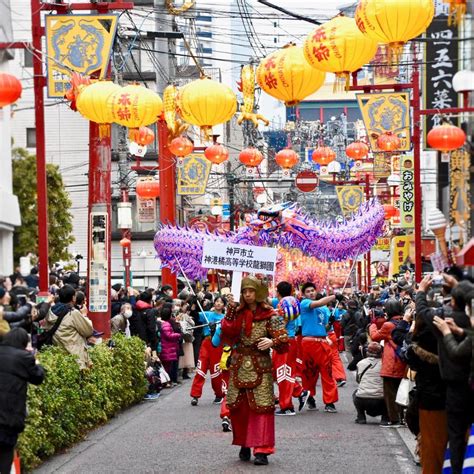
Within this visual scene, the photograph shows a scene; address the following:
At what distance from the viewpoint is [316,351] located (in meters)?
18.7

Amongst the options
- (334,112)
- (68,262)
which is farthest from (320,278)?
(334,112)

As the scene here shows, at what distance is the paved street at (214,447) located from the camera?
12.6 m

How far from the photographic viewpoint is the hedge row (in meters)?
12.4

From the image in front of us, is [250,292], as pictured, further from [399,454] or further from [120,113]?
[120,113]

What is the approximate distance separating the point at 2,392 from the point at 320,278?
41.2m

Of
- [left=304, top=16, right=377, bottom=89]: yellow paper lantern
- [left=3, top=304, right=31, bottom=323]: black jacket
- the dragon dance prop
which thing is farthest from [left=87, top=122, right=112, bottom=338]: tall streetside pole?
[left=3, top=304, right=31, bottom=323]: black jacket

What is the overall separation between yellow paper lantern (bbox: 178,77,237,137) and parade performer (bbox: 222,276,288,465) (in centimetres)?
460

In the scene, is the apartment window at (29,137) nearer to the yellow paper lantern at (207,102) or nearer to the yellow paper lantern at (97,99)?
the yellow paper lantern at (207,102)

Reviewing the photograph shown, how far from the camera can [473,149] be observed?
9.92 m

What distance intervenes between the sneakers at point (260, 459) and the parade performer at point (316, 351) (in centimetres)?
575

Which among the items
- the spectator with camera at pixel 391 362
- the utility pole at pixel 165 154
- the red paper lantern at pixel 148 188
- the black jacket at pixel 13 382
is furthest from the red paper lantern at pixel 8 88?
the red paper lantern at pixel 148 188

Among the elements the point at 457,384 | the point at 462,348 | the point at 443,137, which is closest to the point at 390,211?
the point at 443,137

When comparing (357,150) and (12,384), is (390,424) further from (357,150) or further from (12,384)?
(357,150)

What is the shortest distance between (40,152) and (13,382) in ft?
25.6
